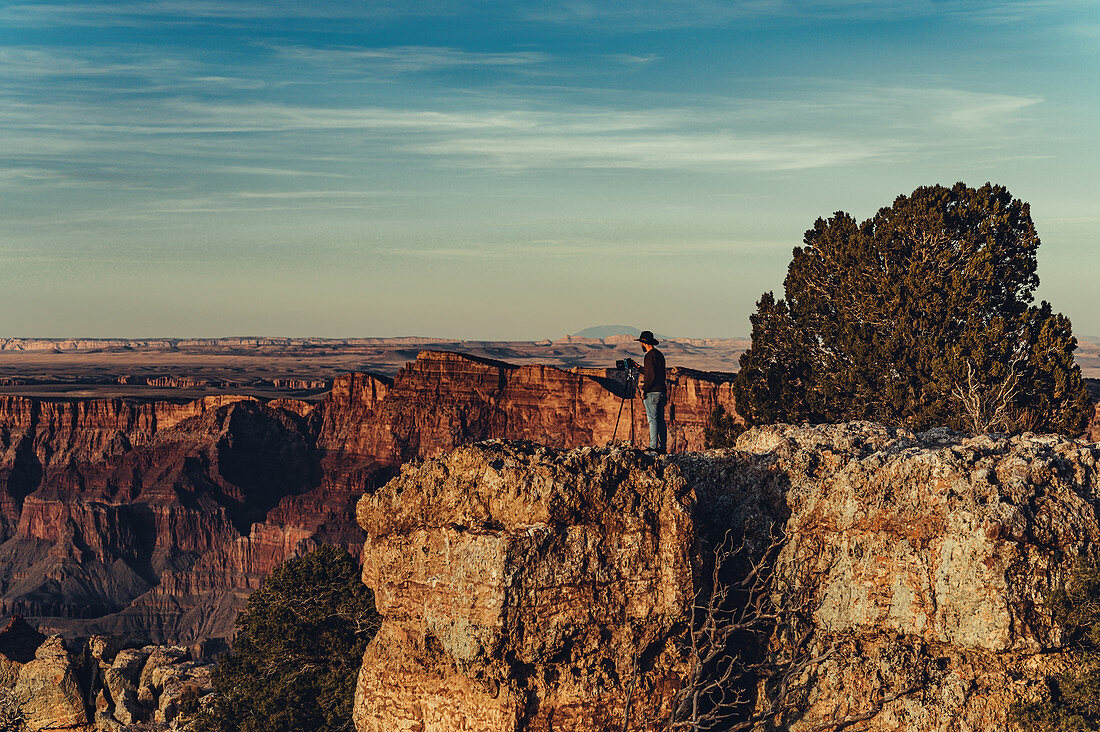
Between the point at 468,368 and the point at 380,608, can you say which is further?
the point at 468,368

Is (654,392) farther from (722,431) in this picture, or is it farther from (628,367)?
(722,431)

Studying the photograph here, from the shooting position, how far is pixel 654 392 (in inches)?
852

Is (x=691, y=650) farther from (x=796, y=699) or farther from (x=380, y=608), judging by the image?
(x=380, y=608)

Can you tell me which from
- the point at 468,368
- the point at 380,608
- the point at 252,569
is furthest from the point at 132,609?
the point at 380,608

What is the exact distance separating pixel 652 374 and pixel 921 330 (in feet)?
73.5

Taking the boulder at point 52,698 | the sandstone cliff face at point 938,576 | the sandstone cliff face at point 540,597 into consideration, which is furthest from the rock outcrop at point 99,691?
the sandstone cliff face at point 938,576

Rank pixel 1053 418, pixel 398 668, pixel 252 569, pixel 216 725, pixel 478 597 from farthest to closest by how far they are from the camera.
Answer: pixel 252 569 < pixel 1053 418 < pixel 216 725 < pixel 398 668 < pixel 478 597

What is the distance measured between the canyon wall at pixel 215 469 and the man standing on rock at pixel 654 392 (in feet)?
328

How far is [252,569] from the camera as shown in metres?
153

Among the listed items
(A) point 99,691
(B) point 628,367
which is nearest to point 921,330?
(B) point 628,367

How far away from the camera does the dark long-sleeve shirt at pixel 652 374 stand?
70.5ft

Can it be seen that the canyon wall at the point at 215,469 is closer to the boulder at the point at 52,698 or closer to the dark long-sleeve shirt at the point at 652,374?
the boulder at the point at 52,698

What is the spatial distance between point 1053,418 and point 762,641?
79.8 feet

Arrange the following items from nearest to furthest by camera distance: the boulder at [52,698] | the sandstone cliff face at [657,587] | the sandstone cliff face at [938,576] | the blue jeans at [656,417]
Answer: the sandstone cliff face at [657,587], the sandstone cliff face at [938,576], the blue jeans at [656,417], the boulder at [52,698]
